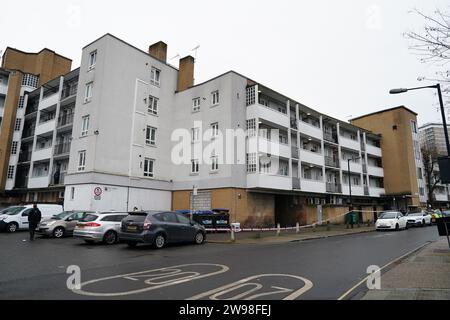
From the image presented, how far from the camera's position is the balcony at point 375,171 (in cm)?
4391

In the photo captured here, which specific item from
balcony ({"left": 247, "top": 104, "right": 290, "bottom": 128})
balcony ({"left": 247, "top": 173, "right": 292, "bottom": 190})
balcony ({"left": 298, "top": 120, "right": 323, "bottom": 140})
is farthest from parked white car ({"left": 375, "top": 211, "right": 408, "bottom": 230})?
balcony ({"left": 247, "top": 104, "right": 290, "bottom": 128})

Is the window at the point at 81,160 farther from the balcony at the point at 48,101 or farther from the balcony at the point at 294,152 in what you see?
the balcony at the point at 294,152

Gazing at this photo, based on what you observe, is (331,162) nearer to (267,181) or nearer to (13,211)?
(267,181)

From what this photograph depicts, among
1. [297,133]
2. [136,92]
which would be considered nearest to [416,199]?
[297,133]

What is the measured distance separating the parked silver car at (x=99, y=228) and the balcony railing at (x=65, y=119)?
18532 millimetres

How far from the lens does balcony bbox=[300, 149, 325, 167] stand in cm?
3231

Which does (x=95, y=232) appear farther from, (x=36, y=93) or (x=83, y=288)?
(x=36, y=93)

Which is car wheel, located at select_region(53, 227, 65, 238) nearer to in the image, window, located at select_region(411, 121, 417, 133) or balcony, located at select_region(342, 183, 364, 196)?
balcony, located at select_region(342, 183, 364, 196)

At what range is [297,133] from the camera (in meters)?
31.9

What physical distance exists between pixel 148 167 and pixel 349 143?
1048 inches

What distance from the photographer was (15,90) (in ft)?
123

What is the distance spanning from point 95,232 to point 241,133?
51.5 feet

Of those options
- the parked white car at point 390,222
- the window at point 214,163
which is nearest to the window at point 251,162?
the window at point 214,163
